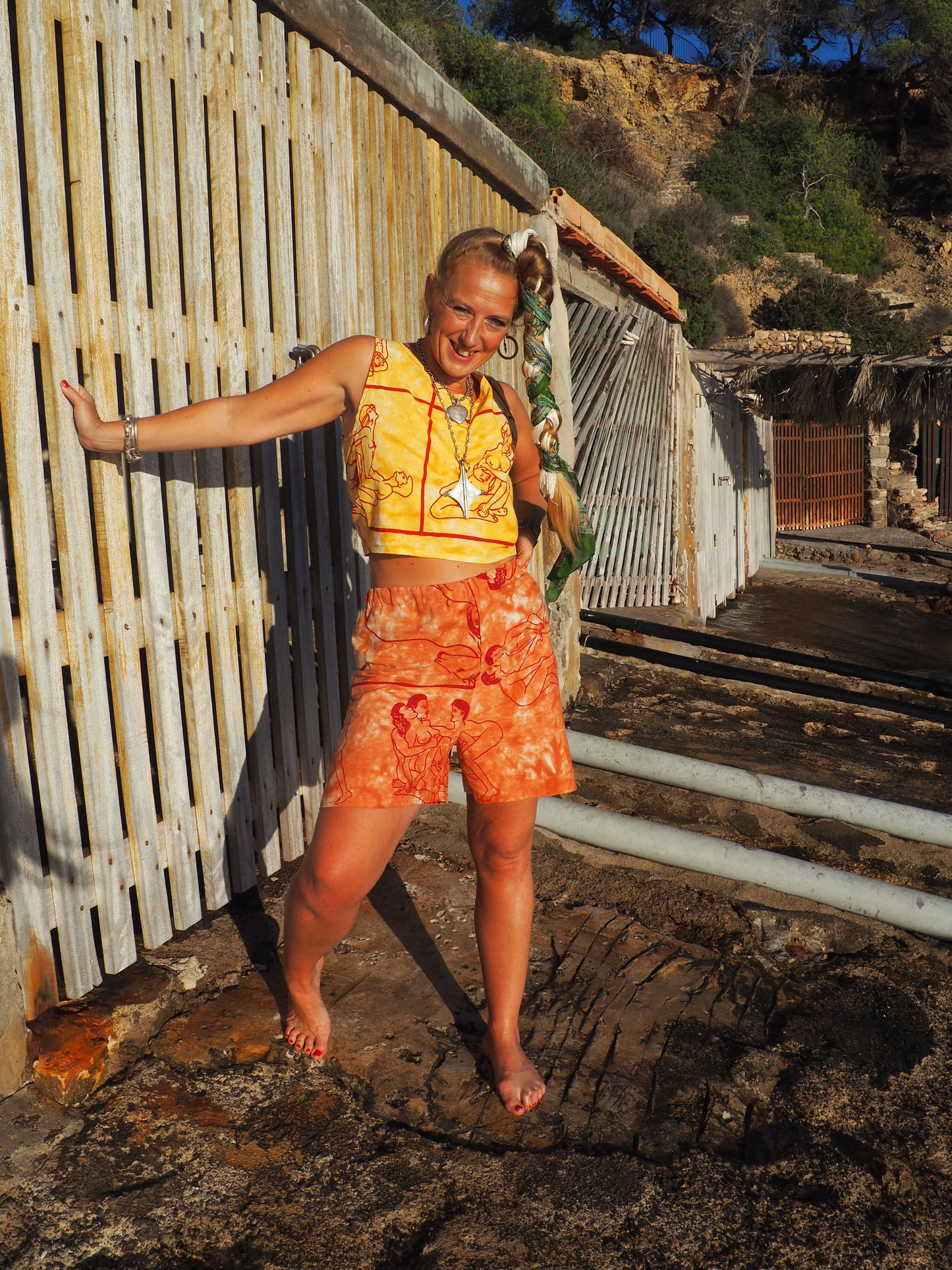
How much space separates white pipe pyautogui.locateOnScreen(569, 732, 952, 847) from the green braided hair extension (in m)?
1.61

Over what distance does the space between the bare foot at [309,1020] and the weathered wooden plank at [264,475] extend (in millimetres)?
817

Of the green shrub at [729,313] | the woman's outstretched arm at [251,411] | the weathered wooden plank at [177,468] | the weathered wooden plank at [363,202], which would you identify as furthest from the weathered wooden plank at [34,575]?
the green shrub at [729,313]

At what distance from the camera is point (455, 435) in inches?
84.4

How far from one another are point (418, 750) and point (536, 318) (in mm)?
1009

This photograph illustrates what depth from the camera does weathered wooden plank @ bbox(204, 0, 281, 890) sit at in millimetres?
2639

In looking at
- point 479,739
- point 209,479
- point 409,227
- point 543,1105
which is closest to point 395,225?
point 409,227

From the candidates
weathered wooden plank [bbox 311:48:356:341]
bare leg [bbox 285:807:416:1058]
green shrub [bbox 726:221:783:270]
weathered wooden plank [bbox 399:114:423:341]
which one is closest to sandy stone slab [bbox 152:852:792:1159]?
bare leg [bbox 285:807:416:1058]

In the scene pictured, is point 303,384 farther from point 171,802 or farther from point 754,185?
point 754,185

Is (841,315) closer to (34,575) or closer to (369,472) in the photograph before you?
(369,472)

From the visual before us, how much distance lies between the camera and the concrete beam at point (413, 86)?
2965mm

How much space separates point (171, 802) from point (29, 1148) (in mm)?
890

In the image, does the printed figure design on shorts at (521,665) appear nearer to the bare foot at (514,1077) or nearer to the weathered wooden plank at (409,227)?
the bare foot at (514,1077)

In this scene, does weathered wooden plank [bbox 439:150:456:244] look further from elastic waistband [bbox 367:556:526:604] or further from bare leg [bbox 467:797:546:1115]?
bare leg [bbox 467:797:546:1115]

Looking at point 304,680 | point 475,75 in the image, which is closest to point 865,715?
point 304,680
